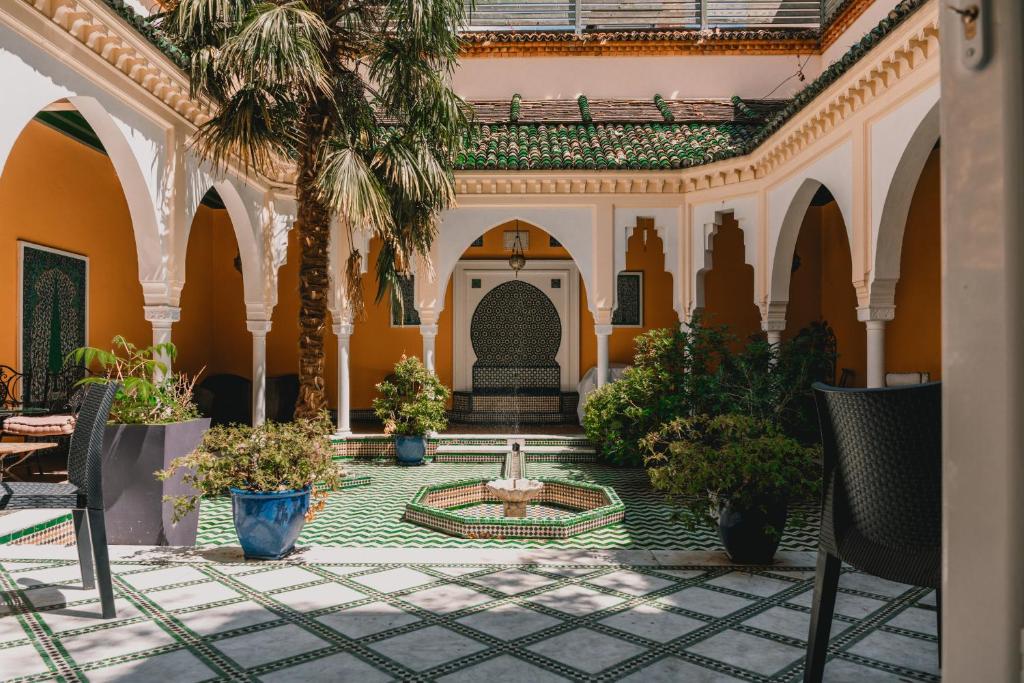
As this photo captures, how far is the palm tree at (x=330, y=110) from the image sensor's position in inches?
257

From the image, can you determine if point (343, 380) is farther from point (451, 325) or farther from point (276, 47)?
point (276, 47)

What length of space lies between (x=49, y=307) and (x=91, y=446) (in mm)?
6740

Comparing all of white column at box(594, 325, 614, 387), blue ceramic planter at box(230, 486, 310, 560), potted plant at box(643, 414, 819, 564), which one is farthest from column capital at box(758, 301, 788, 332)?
blue ceramic planter at box(230, 486, 310, 560)

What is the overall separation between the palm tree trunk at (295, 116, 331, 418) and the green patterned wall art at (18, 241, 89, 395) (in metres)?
3.32

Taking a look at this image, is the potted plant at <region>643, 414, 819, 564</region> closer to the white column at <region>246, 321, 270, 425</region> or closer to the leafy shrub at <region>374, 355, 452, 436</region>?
the leafy shrub at <region>374, 355, 452, 436</region>

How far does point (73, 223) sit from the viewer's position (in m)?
9.39

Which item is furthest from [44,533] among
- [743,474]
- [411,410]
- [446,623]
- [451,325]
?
[451,325]

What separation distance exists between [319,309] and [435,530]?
3069 millimetres

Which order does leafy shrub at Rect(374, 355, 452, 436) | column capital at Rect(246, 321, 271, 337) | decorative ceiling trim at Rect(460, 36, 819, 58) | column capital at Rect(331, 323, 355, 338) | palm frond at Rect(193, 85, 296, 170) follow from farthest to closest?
Answer: decorative ceiling trim at Rect(460, 36, 819, 58) < column capital at Rect(331, 323, 355, 338) < column capital at Rect(246, 321, 271, 337) < leafy shrub at Rect(374, 355, 452, 436) < palm frond at Rect(193, 85, 296, 170)

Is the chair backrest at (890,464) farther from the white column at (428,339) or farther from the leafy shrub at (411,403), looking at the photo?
the white column at (428,339)

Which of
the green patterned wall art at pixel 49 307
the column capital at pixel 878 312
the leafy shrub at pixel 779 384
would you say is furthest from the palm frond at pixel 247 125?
the column capital at pixel 878 312

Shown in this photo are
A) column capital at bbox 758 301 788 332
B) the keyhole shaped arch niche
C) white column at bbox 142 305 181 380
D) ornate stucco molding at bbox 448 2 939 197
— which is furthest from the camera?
the keyhole shaped arch niche

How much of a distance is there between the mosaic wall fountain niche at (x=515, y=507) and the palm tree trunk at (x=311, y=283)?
1802 millimetres

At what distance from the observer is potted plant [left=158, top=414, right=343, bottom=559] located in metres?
4.61
